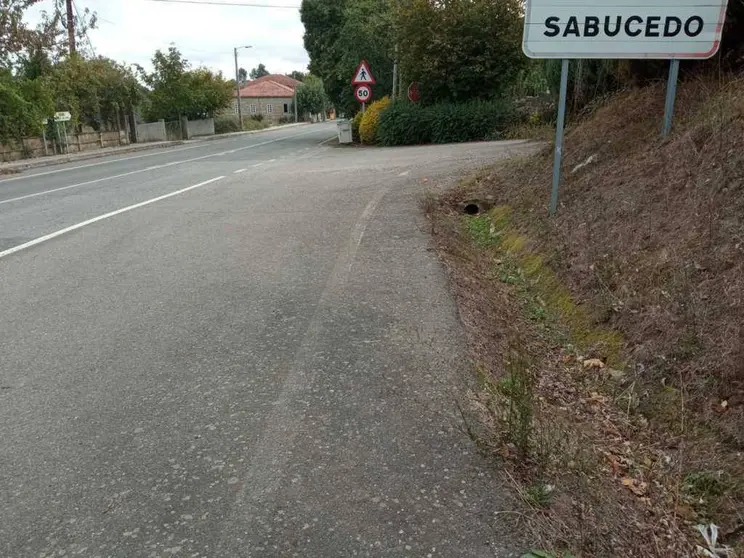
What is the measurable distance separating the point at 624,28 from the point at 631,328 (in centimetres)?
368

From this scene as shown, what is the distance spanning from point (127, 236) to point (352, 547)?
6.14 m

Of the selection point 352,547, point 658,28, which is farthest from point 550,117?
point 352,547

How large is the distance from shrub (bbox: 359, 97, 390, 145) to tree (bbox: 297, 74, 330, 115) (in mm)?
65647

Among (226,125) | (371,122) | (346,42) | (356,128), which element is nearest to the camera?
(371,122)

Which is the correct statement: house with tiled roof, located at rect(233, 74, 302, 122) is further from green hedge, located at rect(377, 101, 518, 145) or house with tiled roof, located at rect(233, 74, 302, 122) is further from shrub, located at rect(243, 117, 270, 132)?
green hedge, located at rect(377, 101, 518, 145)

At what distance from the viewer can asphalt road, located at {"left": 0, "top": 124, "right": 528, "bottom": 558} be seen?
2.44 meters

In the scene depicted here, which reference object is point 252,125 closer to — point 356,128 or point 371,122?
point 356,128

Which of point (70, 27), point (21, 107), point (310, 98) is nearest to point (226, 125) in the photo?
point (70, 27)

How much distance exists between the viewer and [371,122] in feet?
81.1

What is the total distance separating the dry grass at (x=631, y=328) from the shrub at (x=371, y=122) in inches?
708

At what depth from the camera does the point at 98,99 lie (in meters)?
31.9

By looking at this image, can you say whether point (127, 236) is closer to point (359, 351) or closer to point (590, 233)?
point (359, 351)

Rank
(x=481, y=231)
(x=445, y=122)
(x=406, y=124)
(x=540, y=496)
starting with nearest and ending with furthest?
(x=540, y=496) → (x=481, y=231) → (x=445, y=122) → (x=406, y=124)

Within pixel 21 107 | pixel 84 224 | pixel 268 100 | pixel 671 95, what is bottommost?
pixel 84 224
